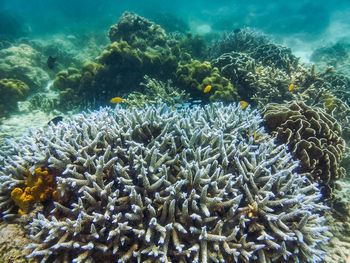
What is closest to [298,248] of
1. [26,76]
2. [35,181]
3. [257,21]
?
[35,181]

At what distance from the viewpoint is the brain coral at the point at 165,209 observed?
212cm

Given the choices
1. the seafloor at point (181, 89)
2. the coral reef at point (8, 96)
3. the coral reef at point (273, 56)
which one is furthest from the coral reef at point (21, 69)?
the coral reef at point (273, 56)

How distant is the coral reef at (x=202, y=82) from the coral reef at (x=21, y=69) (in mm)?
7167

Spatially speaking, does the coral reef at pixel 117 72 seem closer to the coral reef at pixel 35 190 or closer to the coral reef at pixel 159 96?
the coral reef at pixel 159 96

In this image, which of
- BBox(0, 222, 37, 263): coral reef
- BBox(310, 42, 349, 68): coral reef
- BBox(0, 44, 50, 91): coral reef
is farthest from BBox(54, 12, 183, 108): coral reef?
BBox(310, 42, 349, 68): coral reef

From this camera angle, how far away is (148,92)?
22.1 feet

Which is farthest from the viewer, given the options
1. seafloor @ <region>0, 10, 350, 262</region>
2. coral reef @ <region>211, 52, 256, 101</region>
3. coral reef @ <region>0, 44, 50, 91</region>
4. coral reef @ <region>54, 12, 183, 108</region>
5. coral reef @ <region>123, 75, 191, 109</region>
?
coral reef @ <region>0, 44, 50, 91</region>

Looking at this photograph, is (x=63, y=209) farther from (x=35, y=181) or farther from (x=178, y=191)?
(x=178, y=191)

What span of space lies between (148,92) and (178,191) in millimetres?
4932

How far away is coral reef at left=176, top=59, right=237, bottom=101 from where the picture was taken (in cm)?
626

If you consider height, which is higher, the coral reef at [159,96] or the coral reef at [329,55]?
the coral reef at [329,55]

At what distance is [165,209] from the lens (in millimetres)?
2229

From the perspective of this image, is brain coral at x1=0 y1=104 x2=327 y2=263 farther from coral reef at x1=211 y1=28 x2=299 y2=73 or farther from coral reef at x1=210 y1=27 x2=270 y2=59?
coral reef at x1=210 y1=27 x2=270 y2=59

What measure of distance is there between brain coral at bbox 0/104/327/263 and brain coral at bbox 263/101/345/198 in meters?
1.07
